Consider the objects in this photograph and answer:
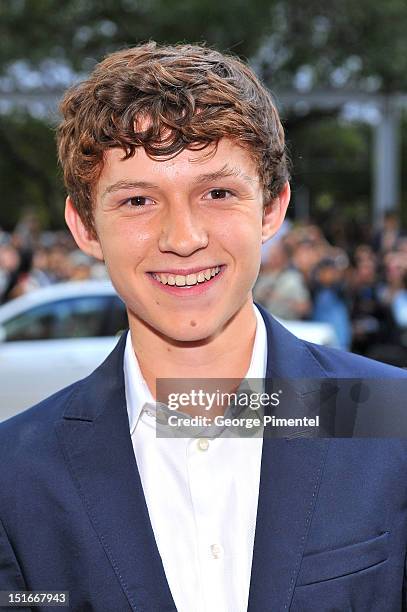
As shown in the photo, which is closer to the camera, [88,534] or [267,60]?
[88,534]

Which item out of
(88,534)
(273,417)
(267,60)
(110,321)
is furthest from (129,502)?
(267,60)

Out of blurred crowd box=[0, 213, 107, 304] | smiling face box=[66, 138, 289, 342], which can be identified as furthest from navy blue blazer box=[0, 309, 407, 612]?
blurred crowd box=[0, 213, 107, 304]

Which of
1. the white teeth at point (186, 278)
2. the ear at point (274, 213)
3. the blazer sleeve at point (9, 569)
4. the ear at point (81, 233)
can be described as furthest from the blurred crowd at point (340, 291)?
the blazer sleeve at point (9, 569)

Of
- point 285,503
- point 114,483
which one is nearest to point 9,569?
point 114,483

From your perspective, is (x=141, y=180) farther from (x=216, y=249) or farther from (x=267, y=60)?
(x=267, y=60)

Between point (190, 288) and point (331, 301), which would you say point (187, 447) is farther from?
point (331, 301)

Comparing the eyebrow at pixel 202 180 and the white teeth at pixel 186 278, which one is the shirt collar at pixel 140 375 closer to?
the white teeth at pixel 186 278

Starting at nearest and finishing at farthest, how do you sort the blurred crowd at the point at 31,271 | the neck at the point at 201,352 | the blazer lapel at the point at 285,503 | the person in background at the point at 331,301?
the blazer lapel at the point at 285,503 → the neck at the point at 201,352 → the person in background at the point at 331,301 → the blurred crowd at the point at 31,271

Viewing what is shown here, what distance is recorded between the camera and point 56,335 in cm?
800

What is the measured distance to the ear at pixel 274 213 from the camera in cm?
184

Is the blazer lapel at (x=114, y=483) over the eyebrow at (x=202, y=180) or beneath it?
beneath

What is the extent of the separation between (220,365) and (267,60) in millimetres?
18915

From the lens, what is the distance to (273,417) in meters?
1.74

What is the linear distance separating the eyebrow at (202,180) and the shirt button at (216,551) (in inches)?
27.4
